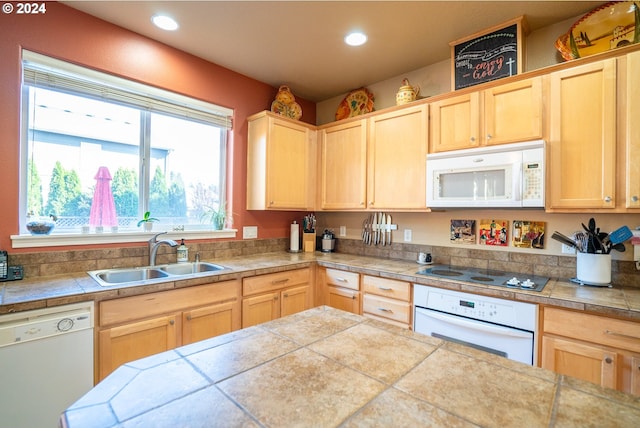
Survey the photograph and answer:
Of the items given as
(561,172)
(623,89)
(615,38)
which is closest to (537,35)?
(615,38)

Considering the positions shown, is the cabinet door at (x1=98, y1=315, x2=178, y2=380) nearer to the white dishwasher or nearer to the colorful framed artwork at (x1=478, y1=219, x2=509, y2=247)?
the white dishwasher

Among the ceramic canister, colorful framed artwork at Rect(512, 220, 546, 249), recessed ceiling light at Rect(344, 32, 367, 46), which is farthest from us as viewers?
recessed ceiling light at Rect(344, 32, 367, 46)

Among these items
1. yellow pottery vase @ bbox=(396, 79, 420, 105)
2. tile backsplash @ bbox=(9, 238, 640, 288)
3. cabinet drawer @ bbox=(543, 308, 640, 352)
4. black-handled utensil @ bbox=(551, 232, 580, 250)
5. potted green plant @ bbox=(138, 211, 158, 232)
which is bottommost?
cabinet drawer @ bbox=(543, 308, 640, 352)

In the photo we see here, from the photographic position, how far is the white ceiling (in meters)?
1.95

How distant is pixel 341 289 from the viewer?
103 inches

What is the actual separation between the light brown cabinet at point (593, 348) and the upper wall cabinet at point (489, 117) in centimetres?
110

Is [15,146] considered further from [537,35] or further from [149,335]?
[537,35]

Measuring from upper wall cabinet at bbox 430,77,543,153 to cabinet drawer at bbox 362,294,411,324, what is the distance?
1.21 meters

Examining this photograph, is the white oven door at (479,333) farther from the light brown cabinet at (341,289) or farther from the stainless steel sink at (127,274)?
the stainless steel sink at (127,274)

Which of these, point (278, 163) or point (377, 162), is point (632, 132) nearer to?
point (377, 162)

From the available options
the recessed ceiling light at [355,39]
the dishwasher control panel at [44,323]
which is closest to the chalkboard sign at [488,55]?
the recessed ceiling light at [355,39]

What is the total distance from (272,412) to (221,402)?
12 cm

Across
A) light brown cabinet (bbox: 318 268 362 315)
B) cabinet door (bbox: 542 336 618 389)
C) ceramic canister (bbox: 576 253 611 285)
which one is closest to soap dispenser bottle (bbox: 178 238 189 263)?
light brown cabinet (bbox: 318 268 362 315)

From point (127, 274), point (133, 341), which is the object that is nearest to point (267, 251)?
point (127, 274)
